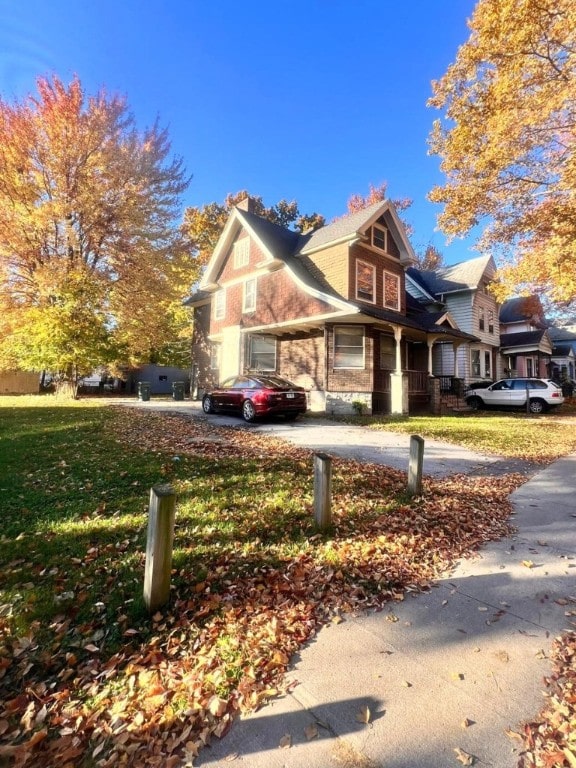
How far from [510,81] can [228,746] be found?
45.8 ft

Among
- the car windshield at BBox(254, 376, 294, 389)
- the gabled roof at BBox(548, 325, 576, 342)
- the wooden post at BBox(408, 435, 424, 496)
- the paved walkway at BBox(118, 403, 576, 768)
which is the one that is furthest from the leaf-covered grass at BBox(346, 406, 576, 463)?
the gabled roof at BBox(548, 325, 576, 342)

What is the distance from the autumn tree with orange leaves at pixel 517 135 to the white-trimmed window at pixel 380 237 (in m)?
4.86

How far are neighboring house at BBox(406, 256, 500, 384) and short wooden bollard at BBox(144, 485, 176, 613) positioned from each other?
21578 mm

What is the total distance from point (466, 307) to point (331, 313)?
43.0ft

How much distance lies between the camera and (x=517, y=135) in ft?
34.6

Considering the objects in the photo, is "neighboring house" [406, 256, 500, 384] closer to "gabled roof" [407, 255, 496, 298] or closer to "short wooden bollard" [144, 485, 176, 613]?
"gabled roof" [407, 255, 496, 298]

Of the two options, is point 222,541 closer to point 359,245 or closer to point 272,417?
point 272,417

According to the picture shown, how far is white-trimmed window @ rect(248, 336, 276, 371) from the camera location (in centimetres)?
1905

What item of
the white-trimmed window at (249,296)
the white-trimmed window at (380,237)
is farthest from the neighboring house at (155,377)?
the white-trimmed window at (380,237)

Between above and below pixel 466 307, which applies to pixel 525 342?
below

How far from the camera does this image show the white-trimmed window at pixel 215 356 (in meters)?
21.8

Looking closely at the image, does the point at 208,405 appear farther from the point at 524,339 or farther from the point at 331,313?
the point at 524,339

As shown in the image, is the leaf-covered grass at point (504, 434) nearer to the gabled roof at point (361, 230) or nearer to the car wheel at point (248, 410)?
the car wheel at point (248, 410)

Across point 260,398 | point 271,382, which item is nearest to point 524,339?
point 271,382
